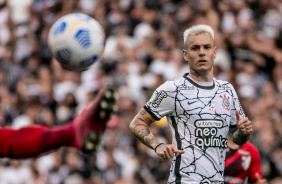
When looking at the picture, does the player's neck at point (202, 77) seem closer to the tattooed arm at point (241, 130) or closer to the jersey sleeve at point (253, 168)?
the tattooed arm at point (241, 130)

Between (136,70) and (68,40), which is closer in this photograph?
(68,40)

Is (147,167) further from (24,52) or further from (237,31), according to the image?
(24,52)

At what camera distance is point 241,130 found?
4957 millimetres

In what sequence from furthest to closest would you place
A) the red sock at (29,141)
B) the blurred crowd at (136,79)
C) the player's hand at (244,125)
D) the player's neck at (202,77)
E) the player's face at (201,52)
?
1. the blurred crowd at (136,79)
2. the red sock at (29,141)
3. the player's neck at (202,77)
4. the player's face at (201,52)
5. the player's hand at (244,125)

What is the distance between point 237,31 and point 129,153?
3456 millimetres

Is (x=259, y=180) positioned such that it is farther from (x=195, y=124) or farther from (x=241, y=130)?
(x=195, y=124)

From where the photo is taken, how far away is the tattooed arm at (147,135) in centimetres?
465

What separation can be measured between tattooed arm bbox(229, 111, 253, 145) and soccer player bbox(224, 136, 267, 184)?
33.9 inches

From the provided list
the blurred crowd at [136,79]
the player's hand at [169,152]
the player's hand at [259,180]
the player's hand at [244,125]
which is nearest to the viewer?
the player's hand at [169,152]

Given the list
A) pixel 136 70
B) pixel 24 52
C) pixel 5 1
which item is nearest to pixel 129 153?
pixel 136 70

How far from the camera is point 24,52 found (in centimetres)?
1595

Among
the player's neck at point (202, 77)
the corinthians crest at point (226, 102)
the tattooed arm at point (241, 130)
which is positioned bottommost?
the tattooed arm at point (241, 130)

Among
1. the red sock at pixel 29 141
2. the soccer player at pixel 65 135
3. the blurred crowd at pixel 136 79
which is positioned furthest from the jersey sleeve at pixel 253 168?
the blurred crowd at pixel 136 79

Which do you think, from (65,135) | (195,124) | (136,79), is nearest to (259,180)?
(195,124)
